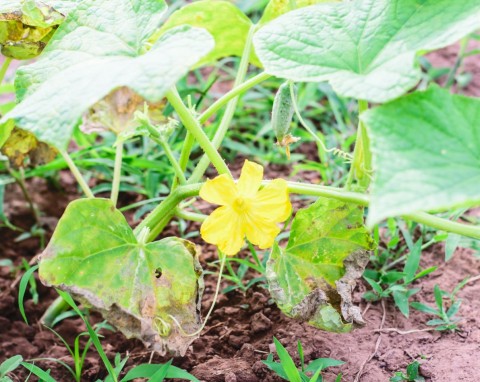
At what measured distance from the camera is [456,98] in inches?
45.5

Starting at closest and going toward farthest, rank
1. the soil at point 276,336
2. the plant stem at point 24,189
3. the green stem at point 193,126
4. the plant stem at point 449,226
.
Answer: the plant stem at point 449,226 < the green stem at point 193,126 < the soil at point 276,336 < the plant stem at point 24,189

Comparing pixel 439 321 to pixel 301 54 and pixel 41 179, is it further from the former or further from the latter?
pixel 41 179

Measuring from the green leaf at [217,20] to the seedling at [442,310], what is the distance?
820 millimetres

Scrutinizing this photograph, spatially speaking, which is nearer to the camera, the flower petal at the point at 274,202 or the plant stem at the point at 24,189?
the flower petal at the point at 274,202

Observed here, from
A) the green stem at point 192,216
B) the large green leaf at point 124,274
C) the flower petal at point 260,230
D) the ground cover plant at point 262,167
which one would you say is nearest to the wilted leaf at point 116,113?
the ground cover plant at point 262,167

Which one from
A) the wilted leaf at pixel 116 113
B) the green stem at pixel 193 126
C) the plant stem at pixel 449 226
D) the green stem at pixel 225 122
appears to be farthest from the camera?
the wilted leaf at pixel 116 113

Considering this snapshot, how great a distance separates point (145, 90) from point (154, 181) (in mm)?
1036

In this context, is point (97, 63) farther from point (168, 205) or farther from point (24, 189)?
point (24, 189)

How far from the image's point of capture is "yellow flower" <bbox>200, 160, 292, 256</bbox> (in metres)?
1.38

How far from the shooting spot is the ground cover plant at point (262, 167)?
1112mm

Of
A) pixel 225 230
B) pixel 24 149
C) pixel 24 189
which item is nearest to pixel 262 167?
pixel 225 230

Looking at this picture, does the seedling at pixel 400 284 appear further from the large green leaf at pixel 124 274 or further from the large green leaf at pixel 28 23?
the large green leaf at pixel 28 23

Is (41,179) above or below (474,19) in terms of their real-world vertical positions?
below

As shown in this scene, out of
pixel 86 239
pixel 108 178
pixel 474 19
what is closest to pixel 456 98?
pixel 474 19
